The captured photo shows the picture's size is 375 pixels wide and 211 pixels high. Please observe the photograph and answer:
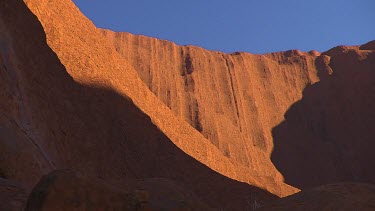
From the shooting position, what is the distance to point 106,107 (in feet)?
76.8

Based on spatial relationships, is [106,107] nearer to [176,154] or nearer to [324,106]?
[176,154]

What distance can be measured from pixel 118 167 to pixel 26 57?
20.1ft

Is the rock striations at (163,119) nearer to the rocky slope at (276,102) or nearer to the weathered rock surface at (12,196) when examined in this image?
the weathered rock surface at (12,196)

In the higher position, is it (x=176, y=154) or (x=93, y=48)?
(x=93, y=48)

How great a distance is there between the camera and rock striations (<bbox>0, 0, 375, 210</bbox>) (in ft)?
30.3

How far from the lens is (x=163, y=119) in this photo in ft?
94.5

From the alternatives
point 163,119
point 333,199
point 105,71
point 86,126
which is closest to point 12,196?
point 333,199

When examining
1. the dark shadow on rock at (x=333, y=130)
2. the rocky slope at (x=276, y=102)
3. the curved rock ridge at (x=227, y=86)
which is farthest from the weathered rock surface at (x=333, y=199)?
the dark shadow on rock at (x=333, y=130)

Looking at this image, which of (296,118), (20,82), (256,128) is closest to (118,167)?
(20,82)

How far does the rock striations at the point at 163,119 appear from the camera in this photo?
30.3ft

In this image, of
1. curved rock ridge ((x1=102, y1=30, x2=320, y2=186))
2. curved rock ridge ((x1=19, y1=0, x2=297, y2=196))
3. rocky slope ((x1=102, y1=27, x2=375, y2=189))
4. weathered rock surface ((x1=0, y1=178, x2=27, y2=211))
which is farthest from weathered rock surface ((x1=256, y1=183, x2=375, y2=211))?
curved rock ridge ((x1=102, y1=30, x2=320, y2=186))

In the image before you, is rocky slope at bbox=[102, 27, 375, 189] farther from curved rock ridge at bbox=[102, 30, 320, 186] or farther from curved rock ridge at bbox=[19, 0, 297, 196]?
curved rock ridge at bbox=[19, 0, 297, 196]

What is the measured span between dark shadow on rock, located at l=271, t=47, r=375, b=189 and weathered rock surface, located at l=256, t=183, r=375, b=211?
34778mm

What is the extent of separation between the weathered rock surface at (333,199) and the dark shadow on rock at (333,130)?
34778mm
